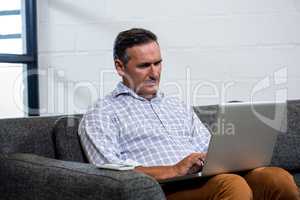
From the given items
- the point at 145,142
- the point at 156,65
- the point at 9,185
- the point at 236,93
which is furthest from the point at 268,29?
the point at 9,185

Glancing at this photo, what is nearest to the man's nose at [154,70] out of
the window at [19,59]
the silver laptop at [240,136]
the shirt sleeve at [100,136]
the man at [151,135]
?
the man at [151,135]

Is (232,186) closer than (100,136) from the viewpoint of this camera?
Yes

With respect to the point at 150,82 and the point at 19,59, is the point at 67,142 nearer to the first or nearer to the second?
the point at 150,82

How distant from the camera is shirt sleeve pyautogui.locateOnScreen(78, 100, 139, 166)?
1.77m

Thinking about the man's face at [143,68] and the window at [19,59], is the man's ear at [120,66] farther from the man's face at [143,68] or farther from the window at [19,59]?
the window at [19,59]

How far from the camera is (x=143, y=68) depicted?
2029 mm

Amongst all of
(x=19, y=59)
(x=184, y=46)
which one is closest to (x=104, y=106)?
(x=184, y=46)

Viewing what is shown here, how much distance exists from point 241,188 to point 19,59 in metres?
1.58

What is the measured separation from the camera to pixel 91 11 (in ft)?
8.98

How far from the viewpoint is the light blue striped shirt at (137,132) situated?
5.98 feet

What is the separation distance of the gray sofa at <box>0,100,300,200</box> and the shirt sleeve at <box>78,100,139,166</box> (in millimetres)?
65

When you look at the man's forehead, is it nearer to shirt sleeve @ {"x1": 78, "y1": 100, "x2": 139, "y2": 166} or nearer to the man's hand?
shirt sleeve @ {"x1": 78, "y1": 100, "x2": 139, "y2": 166}

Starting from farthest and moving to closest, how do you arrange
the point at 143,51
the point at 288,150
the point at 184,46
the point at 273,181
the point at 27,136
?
the point at 184,46 < the point at 288,150 < the point at 143,51 < the point at 27,136 < the point at 273,181

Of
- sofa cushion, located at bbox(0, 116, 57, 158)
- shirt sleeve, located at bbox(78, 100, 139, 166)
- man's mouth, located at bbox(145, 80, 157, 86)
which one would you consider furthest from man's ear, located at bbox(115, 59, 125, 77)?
sofa cushion, located at bbox(0, 116, 57, 158)
